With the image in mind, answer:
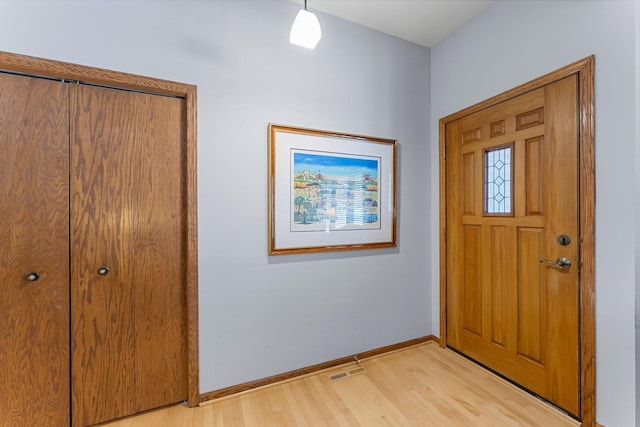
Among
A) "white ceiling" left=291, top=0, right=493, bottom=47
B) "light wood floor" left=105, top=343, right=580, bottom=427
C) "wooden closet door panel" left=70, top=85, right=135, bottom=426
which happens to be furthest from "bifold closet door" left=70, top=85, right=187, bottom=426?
"white ceiling" left=291, top=0, right=493, bottom=47

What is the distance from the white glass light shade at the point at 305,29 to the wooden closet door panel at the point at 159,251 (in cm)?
83

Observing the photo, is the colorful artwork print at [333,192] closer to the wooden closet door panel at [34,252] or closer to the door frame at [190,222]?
the door frame at [190,222]

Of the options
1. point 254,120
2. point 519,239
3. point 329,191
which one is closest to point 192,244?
point 254,120

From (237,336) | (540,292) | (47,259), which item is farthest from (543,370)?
(47,259)

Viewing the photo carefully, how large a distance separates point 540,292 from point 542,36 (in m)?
1.62

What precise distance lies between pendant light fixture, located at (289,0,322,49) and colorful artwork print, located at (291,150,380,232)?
2.25 feet

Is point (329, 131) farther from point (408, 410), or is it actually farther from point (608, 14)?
point (408, 410)

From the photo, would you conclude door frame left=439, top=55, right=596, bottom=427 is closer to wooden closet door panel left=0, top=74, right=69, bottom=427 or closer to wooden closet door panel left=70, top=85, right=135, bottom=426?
wooden closet door panel left=70, top=85, right=135, bottom=426

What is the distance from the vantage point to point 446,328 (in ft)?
8.20

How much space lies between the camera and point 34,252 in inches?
58.5

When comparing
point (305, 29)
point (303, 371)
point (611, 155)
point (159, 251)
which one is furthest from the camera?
point (303, 371)

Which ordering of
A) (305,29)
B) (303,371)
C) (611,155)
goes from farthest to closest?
(303,371) < (305,29) < (611,155)

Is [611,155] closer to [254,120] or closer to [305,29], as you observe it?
[305,29]

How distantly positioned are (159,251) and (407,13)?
2458 mm
